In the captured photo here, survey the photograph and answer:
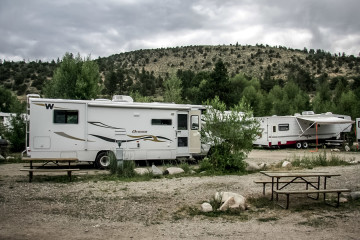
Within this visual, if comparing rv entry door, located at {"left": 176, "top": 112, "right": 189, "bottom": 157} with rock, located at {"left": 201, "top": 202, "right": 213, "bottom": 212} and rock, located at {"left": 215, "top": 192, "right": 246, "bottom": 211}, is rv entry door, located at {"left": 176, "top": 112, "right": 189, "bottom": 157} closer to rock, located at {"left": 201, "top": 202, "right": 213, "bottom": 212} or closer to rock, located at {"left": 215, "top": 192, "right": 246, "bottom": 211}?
rock, located at {"left": 215, "top": 192, "right": 246, "bottom": 211}

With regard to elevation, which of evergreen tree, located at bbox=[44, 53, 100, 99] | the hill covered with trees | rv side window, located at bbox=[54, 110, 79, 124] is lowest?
rv side window, located at bbox=[54, 110, 79, 124]

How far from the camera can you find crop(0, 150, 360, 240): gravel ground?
556cm

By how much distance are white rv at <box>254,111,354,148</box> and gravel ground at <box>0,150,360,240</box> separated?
1357 cm

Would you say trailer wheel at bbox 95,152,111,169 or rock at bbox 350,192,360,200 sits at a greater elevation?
trailer wheel at bbox 95,152,111,169

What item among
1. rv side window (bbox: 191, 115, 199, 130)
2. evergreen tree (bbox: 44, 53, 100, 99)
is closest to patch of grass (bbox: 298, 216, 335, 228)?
rv side window (bbox: 191, 115, 199, 130)

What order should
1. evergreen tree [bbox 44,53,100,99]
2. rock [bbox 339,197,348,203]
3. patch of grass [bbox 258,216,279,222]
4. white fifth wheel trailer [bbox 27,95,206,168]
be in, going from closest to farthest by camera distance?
1. patch of grass [bbox 258,216,279,222]
2. rock [bbox 339,197,348,203]
3. white fifth wheel trailer [bbox 27,95,206,168]
4. evergreen tree [bbox 44,53,100,99]

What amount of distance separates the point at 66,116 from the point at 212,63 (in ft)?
163

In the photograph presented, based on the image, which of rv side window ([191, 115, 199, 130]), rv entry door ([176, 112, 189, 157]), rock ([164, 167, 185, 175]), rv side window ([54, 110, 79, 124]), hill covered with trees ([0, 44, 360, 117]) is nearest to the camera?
rock ([164, 167, 185, 175])

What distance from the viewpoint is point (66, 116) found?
41.8 ft

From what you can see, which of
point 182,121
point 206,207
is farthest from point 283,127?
point 206,207

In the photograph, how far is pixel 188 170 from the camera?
11922 mm

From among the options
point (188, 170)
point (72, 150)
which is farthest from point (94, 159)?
point (188, 170)

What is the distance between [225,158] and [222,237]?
660 cm

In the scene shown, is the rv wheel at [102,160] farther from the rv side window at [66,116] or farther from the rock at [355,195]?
the rock at [355,195]
